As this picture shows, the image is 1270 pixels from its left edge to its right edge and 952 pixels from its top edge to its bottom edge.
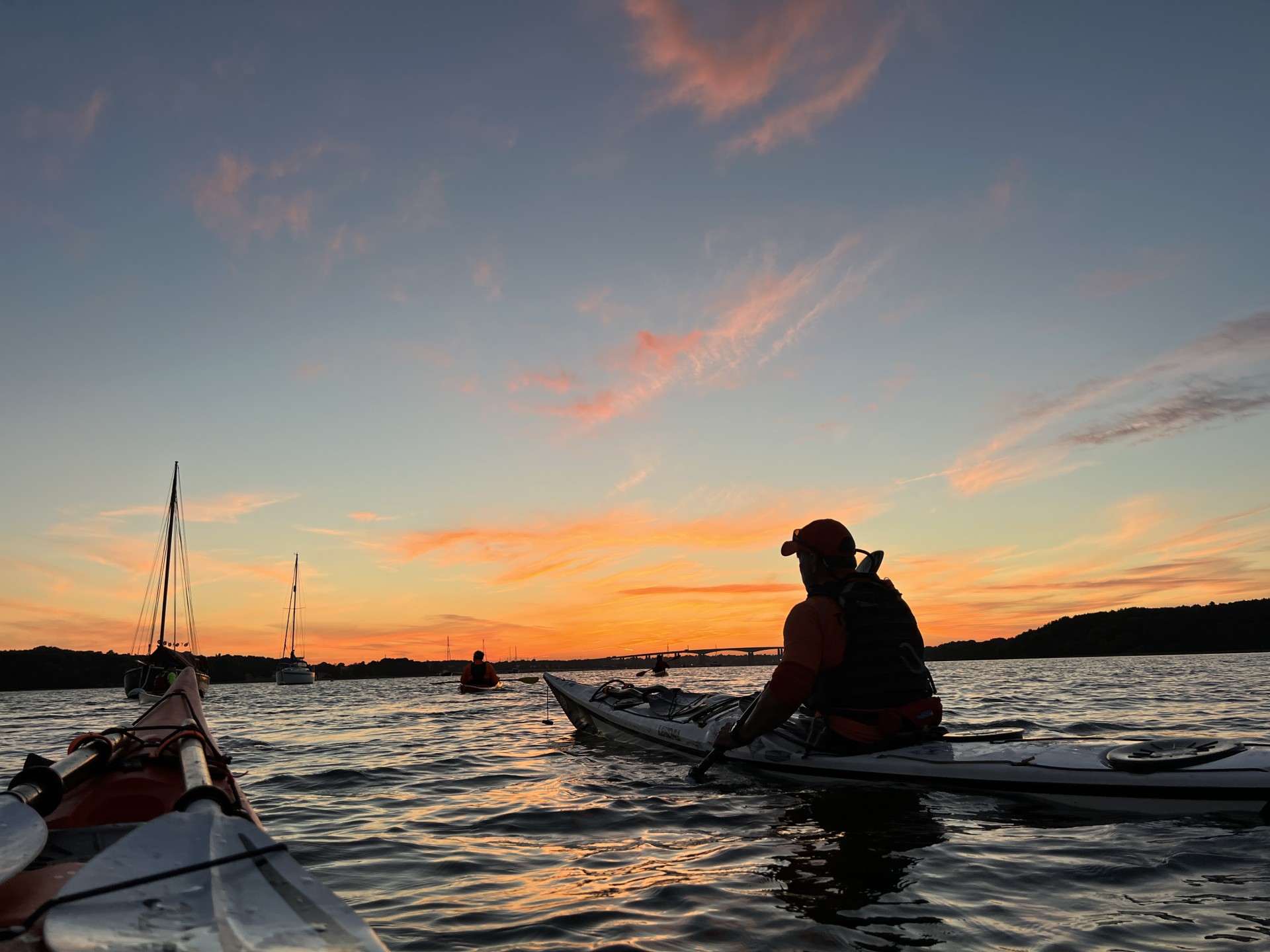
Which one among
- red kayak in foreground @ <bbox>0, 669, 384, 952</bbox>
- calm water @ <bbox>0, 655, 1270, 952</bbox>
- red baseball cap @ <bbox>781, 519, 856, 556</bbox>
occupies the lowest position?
calm water @ <bbox>0, 655, 1270, 952</bbox>

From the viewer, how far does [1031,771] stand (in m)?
5.68

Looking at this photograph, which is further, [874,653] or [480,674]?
[480,674]

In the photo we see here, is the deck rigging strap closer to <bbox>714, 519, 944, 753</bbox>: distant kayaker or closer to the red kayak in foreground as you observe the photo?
the red kayak in foreground

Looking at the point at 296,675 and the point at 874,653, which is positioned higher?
the point at 874,653

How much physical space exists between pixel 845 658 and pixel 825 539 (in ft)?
3.44

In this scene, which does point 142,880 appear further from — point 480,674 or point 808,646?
point 480,674

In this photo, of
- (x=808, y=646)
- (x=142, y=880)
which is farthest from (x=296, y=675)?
(x=142, y=880)

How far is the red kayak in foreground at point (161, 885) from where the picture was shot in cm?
193

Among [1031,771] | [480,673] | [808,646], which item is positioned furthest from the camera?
[480,673]

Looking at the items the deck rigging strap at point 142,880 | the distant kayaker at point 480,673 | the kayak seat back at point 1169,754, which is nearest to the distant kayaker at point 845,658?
the kayak seat back at point 1169,754

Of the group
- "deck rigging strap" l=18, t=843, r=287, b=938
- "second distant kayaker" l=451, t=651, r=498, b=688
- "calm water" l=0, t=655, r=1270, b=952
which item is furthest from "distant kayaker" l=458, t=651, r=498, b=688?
"deck rigging strap" l=18, t=843, r=287, b=938

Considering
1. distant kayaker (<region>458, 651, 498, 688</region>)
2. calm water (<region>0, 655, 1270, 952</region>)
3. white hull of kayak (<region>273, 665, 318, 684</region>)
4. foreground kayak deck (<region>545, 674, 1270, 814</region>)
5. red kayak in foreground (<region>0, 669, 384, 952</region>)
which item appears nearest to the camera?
red kayak in foreground (<region>0, 669, 384, 952</region>)

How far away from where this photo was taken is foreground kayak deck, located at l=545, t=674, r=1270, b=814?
4.97 metres

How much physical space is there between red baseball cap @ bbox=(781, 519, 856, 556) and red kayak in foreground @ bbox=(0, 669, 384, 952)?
15.4ft
